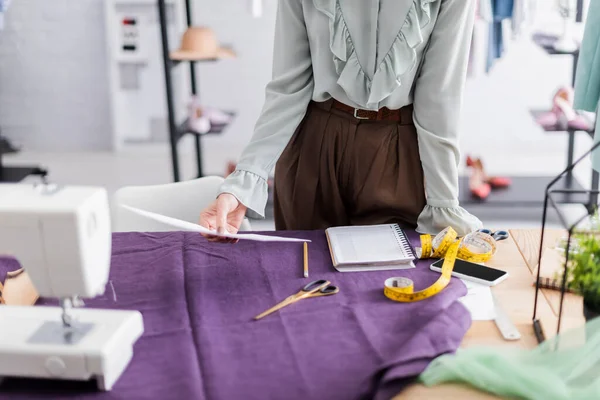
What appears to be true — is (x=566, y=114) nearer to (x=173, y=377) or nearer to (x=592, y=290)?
(x=592, y=290)

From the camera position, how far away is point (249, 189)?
6.24 ft

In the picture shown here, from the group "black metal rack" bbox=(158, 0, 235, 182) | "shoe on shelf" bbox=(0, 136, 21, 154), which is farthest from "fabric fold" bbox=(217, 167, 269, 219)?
"shoe on shelf" bbox=(0, 136, 21, 154)

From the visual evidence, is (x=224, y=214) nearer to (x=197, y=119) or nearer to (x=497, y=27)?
(x=197, y=119)

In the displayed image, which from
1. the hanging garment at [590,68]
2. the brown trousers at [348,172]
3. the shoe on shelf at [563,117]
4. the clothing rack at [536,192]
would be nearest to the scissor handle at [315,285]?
the brown trousers at [348,172]

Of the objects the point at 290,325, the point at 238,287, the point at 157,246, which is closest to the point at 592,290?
the point at 290,325

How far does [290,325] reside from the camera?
150 cm

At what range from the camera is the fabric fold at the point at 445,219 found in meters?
1.90

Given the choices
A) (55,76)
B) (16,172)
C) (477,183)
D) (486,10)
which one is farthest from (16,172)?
(486,10)

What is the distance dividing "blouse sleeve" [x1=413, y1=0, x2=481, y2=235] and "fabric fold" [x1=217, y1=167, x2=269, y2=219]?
42cm

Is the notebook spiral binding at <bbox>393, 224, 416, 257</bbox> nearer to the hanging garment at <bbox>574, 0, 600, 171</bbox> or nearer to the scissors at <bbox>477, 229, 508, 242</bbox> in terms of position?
the scissors at <bbox>477, 229, 508, 242</bbox>

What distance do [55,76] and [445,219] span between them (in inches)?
154

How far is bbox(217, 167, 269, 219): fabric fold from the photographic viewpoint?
74.0 inches

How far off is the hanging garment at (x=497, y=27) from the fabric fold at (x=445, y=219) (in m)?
2.20

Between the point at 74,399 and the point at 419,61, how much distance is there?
1.18 meters
